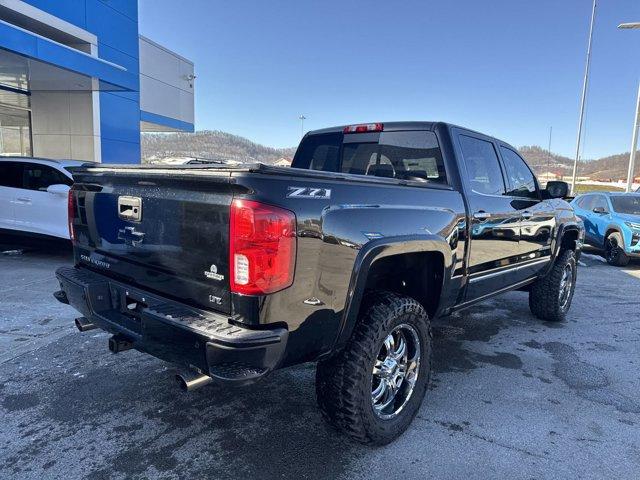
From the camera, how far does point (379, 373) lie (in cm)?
288

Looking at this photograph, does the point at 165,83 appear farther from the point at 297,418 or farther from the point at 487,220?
the point at 297,418

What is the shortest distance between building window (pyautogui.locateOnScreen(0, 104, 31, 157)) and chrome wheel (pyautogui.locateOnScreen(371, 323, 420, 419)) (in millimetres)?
15379

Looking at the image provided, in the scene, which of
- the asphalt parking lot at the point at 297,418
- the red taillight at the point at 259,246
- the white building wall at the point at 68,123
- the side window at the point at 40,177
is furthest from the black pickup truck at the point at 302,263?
the white building wall at the point at 68,123

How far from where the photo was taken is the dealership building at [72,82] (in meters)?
10.9

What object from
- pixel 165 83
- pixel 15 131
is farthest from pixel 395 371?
pixel 165 83

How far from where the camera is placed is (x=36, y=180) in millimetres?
7840

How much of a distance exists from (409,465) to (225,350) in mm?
1323

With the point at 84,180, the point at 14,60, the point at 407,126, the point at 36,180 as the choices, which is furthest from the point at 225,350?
the point at 14,60

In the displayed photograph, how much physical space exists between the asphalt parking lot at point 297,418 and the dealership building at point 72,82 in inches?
335

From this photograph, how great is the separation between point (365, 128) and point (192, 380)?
8.55ft

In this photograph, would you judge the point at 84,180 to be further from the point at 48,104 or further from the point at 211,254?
the point at 48,104

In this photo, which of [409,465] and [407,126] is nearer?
[409,465]

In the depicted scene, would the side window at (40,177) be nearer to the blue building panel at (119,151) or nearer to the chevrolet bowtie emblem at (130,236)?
the chevrolet bowtie emblem at (130,236)

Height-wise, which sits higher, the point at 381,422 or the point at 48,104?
the point at 48,104
